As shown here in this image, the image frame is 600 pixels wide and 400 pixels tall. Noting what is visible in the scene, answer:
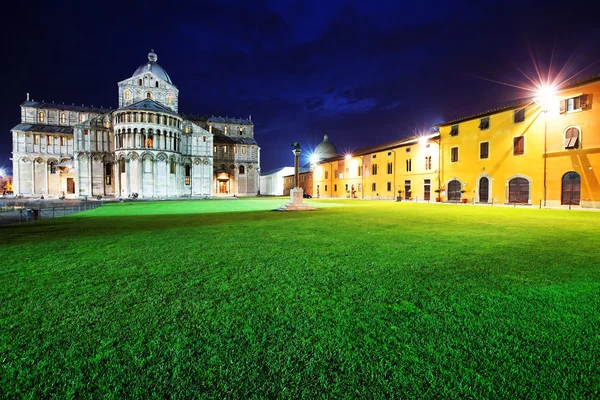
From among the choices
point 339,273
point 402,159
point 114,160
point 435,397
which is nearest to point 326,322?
point 435,397

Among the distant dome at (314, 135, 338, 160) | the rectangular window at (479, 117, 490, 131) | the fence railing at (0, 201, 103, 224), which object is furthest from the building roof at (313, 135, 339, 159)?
the fence railing at (0, 201, 103, 224)

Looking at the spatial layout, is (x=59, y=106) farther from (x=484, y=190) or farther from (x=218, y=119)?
(x=484, y=190)

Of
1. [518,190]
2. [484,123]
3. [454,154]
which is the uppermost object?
[484,123]

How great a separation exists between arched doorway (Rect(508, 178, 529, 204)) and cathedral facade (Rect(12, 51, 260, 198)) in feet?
168

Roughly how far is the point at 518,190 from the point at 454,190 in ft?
23.5

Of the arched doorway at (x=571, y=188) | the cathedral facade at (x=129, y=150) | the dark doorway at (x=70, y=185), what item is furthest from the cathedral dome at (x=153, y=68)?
the arched doorway at (x=571, y=188)

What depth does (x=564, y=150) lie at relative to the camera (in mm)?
24594

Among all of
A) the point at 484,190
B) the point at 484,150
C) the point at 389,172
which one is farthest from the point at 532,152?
the point at 389,172

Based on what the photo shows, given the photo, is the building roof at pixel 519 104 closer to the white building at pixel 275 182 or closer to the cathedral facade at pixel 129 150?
the cathedral facade at pixel 129 150

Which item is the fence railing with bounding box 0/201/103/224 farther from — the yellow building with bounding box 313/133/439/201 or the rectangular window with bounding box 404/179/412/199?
the rectangular window with bounding box 404/179/412/199

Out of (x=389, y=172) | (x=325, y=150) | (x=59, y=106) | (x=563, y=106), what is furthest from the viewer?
(x=325, y=150)

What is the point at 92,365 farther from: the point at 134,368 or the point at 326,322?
the point at 326,322

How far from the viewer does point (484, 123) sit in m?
30.9

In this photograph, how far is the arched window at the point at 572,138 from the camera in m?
23.8
